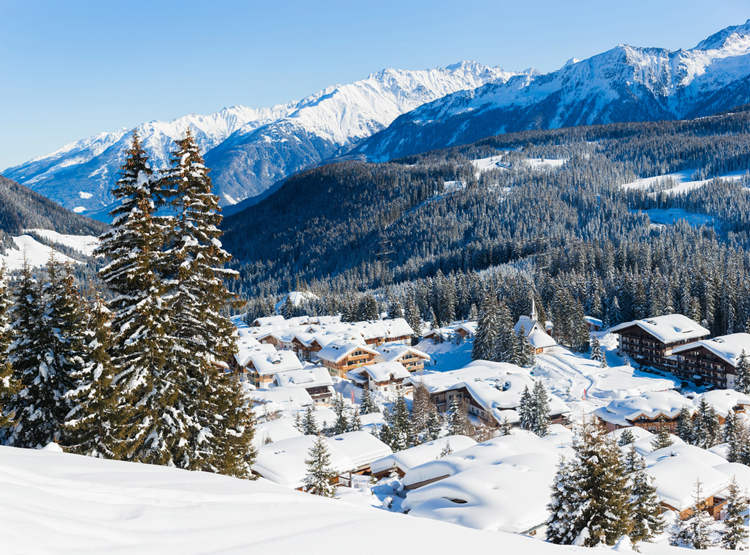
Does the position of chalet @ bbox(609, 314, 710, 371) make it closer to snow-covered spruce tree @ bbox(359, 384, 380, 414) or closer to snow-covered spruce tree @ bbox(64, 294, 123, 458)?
snow-covered spruce tree @ bbox(359, 384, 380, 414)

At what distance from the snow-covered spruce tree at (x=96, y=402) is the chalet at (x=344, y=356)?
58407 mm

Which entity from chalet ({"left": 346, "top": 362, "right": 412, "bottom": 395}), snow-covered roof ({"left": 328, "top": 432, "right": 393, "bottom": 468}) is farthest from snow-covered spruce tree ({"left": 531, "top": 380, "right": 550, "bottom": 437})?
chalet ({"left": 346, "top": 362, "right": 412, "bottom": 395})

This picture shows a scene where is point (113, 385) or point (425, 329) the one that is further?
point (425, 329)

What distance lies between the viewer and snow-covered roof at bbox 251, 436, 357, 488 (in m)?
30.5

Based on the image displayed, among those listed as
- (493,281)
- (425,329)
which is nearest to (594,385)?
(425,329)

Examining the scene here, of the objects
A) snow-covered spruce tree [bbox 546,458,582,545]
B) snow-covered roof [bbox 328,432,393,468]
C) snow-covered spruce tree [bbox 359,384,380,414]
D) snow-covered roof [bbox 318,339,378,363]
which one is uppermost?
snow-covered spruce tree [bbox 546,458,582,545]

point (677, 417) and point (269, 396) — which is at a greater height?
point (269, 396)

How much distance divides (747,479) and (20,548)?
1590 inches

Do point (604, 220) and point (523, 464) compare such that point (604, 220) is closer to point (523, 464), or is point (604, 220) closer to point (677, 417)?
point (677, 417)

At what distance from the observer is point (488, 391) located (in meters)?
55.3

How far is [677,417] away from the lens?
49.7 meters

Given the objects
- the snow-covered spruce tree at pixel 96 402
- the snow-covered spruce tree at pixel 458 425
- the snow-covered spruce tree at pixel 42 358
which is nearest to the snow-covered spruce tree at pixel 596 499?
the snow-covered spruce tree at pixel 96 402

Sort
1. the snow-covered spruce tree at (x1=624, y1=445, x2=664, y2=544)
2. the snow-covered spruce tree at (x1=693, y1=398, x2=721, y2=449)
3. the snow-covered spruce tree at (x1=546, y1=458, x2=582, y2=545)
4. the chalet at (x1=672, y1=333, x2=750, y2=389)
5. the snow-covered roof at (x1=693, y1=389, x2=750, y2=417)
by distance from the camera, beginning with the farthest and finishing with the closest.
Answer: the chalet at (x1=672, y1=333, x2=750, y2=389) < the snow-covered roof at (x1=693, y1=389, x2=750, y2=417) < the snow-covered spruce tree at (x1=693, y1=398, x2=721, y2=449) < the snow-covered spruce tree at (x1=624, y1=445, x2=664, y2=544) < the snow-covered spruce tree at (x1=546, y1=458, x2=582, y2=545)

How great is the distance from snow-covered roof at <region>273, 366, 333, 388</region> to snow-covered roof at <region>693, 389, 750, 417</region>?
4326 cm
